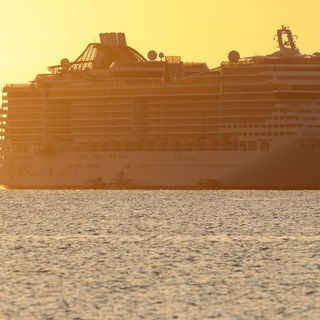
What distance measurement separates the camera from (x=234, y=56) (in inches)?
6029

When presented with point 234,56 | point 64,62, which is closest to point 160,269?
point 234,56

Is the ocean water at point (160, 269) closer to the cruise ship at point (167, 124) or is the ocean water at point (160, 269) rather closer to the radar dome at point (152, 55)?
the cruise ship at point (167, 124)

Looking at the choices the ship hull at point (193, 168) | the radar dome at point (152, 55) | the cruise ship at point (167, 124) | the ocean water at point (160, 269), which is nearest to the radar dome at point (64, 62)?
the cruise ship at point (167, 124)

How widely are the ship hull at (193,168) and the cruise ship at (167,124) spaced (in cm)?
10

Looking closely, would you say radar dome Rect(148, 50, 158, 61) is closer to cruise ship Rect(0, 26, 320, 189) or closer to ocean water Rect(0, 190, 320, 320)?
cruise ship Rect(0, 26, 320, 189)

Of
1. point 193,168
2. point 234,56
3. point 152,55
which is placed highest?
Answer: point 152,55

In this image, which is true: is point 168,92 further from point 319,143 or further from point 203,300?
point 203,300

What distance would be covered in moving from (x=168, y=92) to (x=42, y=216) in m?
49.7

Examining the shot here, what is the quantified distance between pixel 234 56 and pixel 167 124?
Result: 986cm

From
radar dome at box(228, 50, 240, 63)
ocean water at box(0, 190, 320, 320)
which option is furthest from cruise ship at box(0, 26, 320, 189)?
ocean water at box(0, 190, 320, 320)

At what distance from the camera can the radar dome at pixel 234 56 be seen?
6019 inches

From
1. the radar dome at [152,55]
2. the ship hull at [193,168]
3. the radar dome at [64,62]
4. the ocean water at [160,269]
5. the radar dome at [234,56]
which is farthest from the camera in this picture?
the radar dome at [64,62]

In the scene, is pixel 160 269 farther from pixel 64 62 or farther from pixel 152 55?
pixel 64 62

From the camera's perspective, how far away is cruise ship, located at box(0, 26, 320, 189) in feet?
478
